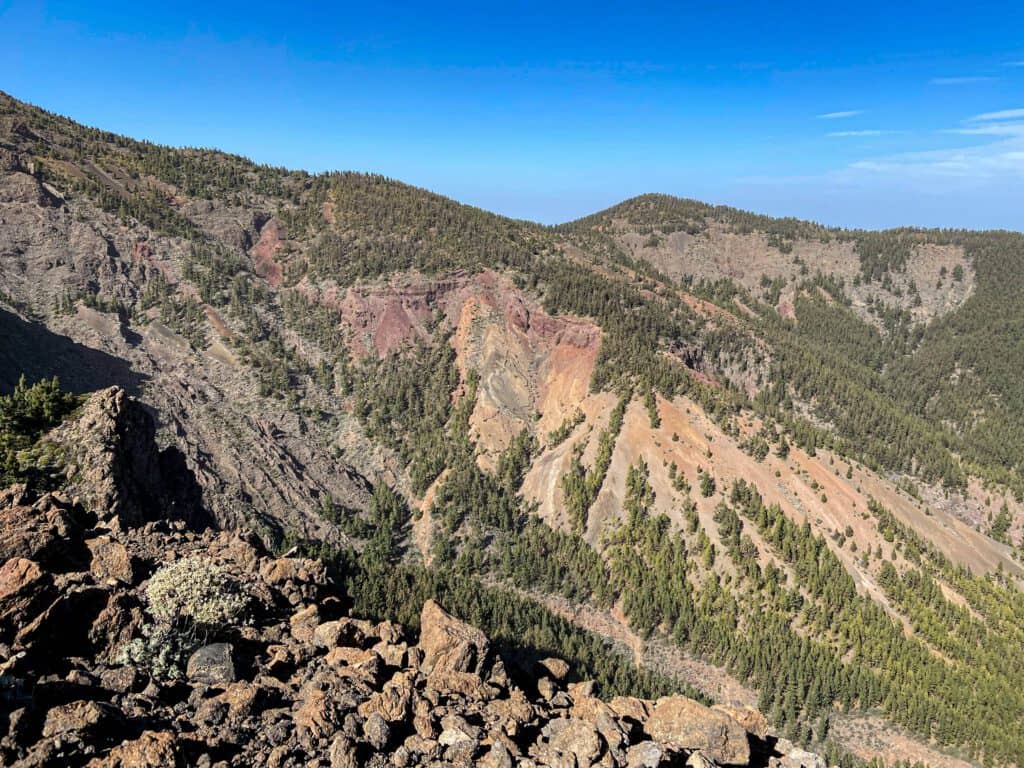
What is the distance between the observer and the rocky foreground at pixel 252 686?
49.8 ft

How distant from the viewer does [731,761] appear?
20.3m

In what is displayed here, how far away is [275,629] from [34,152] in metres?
137

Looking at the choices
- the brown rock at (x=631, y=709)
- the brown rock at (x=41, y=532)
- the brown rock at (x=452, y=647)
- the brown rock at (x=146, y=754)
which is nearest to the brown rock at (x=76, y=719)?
the brown rock at (x=146, y=754)

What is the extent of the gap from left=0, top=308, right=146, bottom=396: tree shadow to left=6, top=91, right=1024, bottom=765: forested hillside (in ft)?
1.97

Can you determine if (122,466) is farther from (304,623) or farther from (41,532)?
(304,623)

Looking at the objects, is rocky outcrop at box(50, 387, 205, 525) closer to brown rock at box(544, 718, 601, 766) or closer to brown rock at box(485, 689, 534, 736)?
brown rock at box(485, 689, 534, 736)

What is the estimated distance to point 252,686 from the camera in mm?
18422

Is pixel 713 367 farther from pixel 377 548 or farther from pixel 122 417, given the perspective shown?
pixel 122 417

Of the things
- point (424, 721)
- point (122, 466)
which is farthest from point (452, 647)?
point (122, 466)

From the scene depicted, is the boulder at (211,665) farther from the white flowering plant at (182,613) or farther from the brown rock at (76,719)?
the brown rock at (76,719)

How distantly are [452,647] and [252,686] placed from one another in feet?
24.5

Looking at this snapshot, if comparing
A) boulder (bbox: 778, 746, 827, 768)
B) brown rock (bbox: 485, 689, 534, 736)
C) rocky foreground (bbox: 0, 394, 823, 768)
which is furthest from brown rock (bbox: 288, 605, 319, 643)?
boulder (bbox: 778, 746, 827, 768)

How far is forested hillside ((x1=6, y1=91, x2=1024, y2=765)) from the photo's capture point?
61188 millimetres

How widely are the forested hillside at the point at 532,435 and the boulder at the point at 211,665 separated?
25.4 meters
